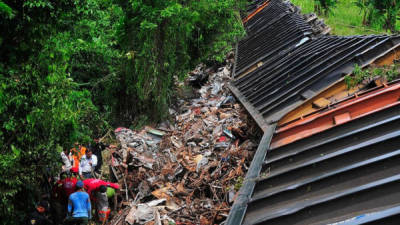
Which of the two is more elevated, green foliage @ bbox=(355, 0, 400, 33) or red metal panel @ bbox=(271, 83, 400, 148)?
green foliage @ bbox=(355, 0, 400, 33)

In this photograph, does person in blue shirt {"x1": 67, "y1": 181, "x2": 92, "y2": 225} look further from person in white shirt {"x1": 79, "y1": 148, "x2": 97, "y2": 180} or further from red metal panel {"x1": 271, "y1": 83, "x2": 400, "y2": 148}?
red metal panel {"x1": 271, "y1": 83, "x2": 400, "y2": 148}

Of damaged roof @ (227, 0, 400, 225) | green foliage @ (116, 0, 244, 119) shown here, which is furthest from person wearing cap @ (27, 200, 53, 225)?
green foliage @ (116, 0, 244, 119)

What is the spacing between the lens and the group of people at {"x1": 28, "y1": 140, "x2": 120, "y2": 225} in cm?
729

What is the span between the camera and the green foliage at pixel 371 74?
18.2 feet

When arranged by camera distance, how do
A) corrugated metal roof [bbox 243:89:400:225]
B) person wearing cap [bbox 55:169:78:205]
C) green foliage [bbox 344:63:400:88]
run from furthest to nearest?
person wearing cap [bbox 55:169:78:205]
green foliage [bbox 344:63:400:88]
corrugated metal roof [bbox 243:89:400:225]

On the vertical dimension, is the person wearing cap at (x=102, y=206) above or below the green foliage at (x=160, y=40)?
below

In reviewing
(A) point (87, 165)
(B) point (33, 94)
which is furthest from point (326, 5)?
(B) point (33, 94)

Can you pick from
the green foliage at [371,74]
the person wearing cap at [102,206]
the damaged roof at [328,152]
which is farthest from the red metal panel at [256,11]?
the person wearing cap at [102,206]

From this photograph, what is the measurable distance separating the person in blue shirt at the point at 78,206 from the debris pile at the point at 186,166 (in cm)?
72

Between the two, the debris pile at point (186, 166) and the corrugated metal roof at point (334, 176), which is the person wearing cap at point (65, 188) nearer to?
the debris pile at point (186, 166)

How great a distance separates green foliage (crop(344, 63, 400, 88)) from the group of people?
534cm

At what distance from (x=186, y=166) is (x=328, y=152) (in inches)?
193

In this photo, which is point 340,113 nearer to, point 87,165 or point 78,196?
point 78,196

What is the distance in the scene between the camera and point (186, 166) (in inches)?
348
